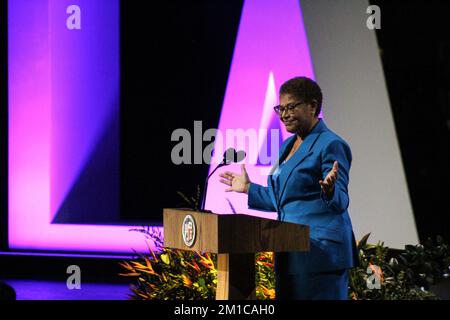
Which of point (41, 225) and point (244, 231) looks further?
point (41, 225)

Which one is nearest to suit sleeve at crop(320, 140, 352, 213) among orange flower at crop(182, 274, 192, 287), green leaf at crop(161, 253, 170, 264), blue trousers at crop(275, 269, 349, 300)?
blue trousers at crop(275, 269, 349, 300)

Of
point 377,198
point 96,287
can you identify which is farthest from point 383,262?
point 96,287

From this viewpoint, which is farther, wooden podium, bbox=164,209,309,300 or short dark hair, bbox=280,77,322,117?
short dark hair, bbox=280,77,322,117

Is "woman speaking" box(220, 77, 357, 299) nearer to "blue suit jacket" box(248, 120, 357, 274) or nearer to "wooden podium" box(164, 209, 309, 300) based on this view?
"blue suit jacket" box(248, 120, 357, 274)

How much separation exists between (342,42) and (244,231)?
11.0ft

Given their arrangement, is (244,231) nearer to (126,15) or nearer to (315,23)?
(315,23)

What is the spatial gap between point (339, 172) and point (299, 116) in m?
0.35

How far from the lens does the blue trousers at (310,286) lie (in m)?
3.56

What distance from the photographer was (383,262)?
4.81 meters

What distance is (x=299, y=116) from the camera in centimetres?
377

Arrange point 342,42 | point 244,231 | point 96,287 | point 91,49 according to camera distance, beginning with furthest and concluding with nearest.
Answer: point 91,49
point 96,287
point 342,42
point 244,231

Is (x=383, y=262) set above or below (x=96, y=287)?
above

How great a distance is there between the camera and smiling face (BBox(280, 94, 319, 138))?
12.4 feet

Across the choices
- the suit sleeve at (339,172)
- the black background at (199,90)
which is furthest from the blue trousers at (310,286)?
the black background at (199,90)
